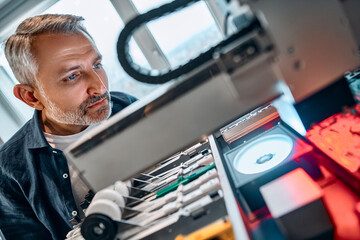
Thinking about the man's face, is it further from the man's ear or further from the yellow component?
the yellow component

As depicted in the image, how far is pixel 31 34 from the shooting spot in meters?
1.26

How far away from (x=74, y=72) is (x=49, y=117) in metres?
0.60

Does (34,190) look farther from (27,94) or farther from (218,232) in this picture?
(218,232)

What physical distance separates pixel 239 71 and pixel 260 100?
76 millimetres

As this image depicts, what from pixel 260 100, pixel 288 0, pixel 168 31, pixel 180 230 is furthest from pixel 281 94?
pixel 168 31

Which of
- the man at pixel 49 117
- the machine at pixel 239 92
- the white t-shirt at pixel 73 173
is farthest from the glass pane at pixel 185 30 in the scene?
the machine at pixel 239 92

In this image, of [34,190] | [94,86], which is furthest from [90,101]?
[34,190]

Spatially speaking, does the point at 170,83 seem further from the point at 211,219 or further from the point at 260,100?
the point at 211,219

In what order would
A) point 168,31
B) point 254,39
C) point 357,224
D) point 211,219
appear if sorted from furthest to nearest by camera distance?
point 168,31, point 211,219, point 357,224, point 254,39

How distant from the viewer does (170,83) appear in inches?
20.9

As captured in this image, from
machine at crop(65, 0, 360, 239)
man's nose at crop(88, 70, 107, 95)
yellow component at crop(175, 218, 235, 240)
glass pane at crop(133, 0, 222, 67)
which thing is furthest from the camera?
glass pane at crop(133, 0, 222, 67)

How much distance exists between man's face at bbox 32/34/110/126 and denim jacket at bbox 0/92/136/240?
16.2 inches

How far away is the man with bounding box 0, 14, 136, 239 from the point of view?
121 centimetres

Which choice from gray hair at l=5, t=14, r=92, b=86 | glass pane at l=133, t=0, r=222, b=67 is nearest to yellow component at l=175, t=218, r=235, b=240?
gray hair at l=5, t=14, r=92, b=86
